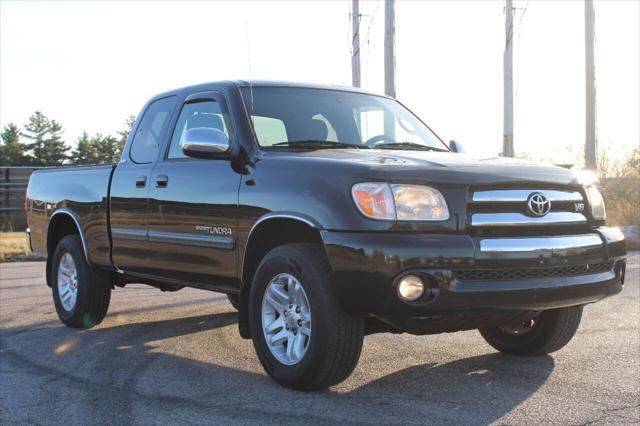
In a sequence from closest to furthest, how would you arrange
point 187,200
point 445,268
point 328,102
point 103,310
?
point 445,268 → point 187,200 → point 328,102 → point 103,310

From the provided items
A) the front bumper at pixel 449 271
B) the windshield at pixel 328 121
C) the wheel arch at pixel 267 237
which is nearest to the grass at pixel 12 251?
the windshield at pixel 328 121

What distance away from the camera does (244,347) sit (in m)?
5.86

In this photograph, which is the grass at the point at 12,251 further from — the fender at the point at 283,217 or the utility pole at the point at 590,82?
the utility pole at the point at 590,82

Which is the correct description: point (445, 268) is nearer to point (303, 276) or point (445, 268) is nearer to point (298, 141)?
point (303, 276)

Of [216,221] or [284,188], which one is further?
[216,221]

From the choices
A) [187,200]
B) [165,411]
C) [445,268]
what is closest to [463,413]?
[445,268]

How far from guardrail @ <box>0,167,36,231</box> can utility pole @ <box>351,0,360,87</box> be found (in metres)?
12.1

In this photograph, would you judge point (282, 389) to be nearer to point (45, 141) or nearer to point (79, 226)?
point (79, 226)

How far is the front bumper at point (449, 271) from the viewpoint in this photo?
3951 millimetres

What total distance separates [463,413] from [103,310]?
3903 millimetres

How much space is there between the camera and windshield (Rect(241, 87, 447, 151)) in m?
5.29

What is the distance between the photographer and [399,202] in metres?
4.07

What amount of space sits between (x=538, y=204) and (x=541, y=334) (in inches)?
52.3

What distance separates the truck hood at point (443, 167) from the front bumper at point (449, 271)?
0.33 meters
